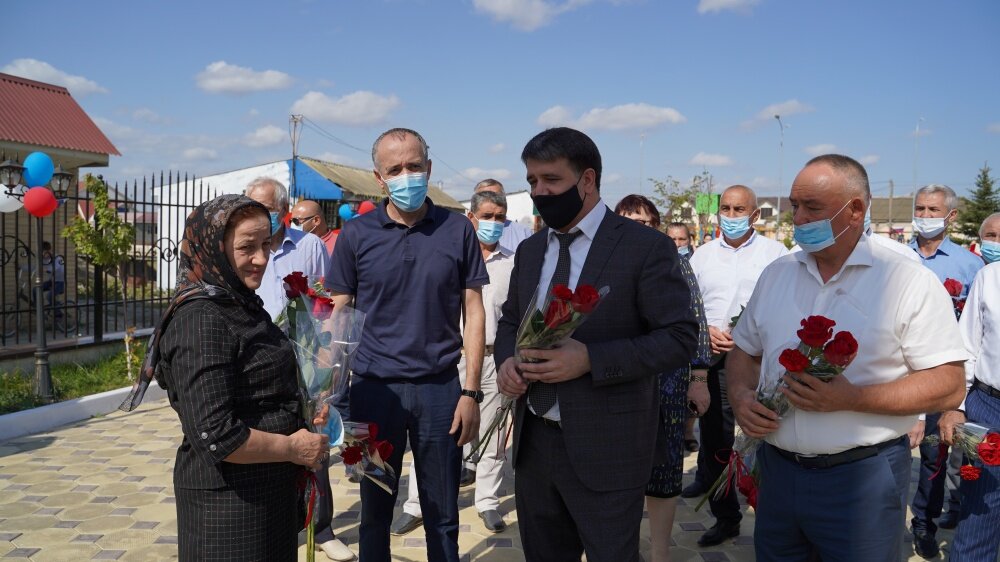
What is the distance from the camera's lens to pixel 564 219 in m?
2.73

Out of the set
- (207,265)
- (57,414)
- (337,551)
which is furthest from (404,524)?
(57,414)

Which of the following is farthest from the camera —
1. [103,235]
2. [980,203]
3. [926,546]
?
[980,203]

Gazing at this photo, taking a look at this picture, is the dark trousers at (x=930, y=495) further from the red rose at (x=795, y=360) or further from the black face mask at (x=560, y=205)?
the black face mask at (x=560, y=205)

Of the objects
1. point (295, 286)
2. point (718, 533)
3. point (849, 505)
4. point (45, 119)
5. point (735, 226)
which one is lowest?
point (718, 533)

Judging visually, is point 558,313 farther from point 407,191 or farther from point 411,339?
point 407,191

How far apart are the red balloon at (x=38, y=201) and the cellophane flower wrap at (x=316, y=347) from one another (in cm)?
680

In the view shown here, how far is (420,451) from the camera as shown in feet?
11.5

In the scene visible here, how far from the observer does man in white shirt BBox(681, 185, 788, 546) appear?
486cm

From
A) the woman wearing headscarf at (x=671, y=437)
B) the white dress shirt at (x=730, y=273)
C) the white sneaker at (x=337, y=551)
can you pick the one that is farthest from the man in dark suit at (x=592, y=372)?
the white dress shirt at (x=730, y=273)

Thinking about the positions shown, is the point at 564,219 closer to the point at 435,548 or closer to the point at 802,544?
the point at 802,544

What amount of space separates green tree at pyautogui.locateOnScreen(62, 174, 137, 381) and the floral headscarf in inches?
310

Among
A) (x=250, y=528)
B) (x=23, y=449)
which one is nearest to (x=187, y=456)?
(x=250, y=528)

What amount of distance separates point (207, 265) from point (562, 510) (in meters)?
1.60

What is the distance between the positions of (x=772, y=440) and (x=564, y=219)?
3.77 ft
